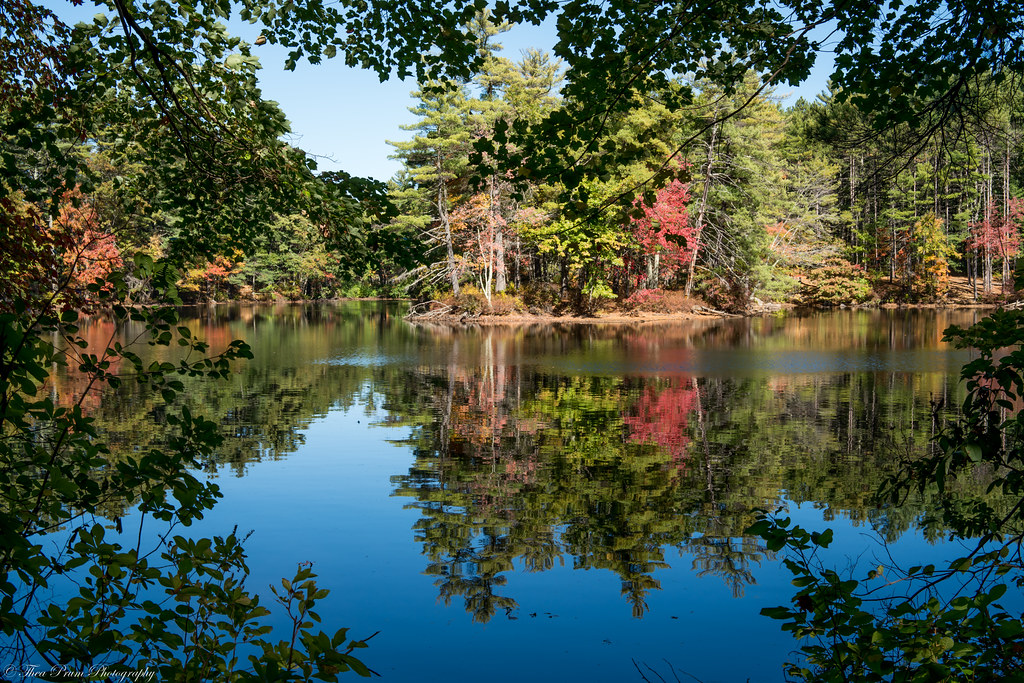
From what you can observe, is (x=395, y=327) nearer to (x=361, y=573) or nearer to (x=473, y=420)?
Answer: (x=473, y=420)

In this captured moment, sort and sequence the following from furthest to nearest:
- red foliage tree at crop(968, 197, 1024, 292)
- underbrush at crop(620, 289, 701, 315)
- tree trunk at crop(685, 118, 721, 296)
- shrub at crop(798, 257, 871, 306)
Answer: shrub at crop(798, 257, 871, 306), red foliage tree at crop(968, 197, 1024, 292), underbrush at crop(620, 289, 701, 315), tree trunk at crop(685, 118, 721, 296)

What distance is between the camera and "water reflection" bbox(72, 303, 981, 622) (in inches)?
292

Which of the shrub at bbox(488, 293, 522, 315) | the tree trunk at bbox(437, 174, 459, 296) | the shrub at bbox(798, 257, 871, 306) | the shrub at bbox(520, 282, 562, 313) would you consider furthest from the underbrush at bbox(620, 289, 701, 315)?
the shrub at bbox(798, 257, 871, 306)

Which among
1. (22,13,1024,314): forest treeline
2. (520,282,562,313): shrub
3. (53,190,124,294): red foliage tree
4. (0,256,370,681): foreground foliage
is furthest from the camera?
→ (520,282,562,313): shrub

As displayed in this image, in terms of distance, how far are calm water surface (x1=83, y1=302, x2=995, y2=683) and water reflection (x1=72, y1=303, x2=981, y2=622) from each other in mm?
46

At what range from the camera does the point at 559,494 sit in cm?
909

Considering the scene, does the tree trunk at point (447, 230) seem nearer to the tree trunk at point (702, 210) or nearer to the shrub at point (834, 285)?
the tree trunk at point (702, 210)

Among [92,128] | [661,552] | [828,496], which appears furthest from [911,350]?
[92,128]

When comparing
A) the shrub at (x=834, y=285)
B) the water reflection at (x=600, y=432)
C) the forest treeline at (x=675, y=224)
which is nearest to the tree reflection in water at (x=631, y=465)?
the water reflection at (x=600, y=432)

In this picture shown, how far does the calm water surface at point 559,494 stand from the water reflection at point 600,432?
0.05 m

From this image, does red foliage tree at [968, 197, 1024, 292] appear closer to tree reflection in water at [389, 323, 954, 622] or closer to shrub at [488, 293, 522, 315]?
shrub at [488, 293, 522, 315]

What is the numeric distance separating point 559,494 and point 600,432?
3.70 metres

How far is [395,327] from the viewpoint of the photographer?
3597 centimetres

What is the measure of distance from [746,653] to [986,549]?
123 inches
